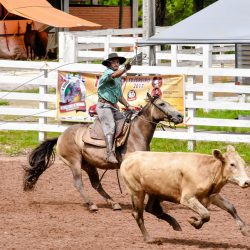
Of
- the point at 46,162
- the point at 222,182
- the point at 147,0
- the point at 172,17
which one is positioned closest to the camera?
the point at 222,182

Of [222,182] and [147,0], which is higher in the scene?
[147,0]

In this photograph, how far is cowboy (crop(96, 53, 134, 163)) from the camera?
14.1 meters

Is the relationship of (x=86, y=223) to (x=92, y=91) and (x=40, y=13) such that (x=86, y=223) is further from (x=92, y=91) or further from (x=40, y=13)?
(x=40, y=13)

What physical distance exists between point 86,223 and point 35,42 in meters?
26.2

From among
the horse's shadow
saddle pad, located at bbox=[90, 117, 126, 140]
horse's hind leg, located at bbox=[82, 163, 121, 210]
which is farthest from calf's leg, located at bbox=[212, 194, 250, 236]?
horse's hind leg, located at bbox=[82, 163, 121, 210]

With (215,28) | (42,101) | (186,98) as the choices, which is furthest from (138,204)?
(42,101)

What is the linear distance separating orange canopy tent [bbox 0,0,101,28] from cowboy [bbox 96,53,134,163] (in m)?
18.4

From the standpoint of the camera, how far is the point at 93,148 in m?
14.3

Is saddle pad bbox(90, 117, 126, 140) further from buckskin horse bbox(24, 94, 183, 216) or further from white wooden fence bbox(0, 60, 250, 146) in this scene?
white wooden fence bbox(0, 60, 250, 146)

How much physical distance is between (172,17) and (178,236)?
4499cm

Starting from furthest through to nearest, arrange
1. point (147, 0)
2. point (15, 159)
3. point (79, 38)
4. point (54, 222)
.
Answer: point (79, 38)
point (147, 0)
point (15, 159)
point (54, 222)

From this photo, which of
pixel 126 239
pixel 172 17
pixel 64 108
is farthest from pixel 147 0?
pixel 172 17

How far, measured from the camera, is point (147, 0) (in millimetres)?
21203

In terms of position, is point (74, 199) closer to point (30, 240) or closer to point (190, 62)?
point (30, 240)
